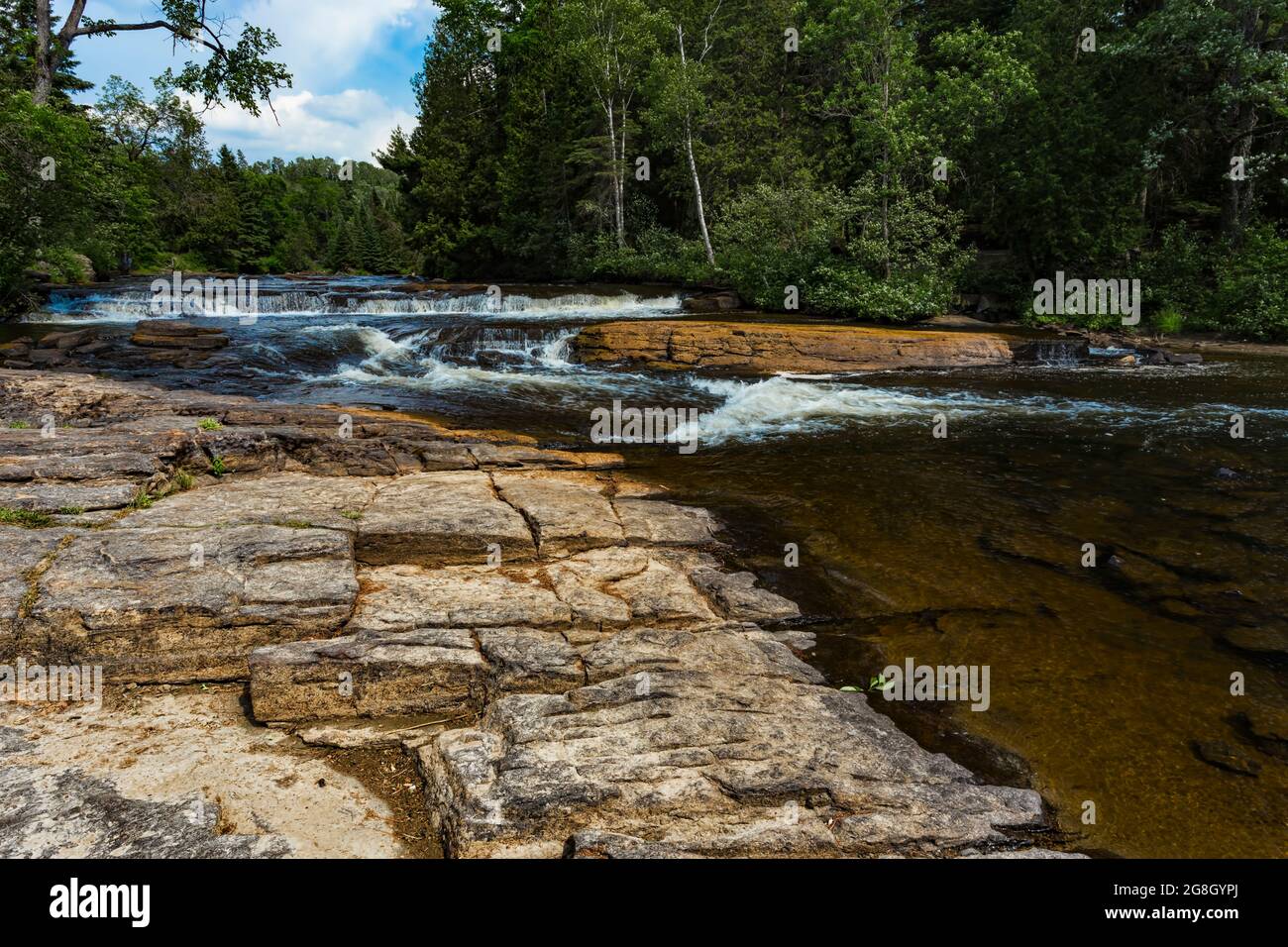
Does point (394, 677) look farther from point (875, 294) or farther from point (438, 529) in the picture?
point (875, 294)

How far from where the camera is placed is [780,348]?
56.1 feet

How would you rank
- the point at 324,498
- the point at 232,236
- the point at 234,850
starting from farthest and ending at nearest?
1. the point at 232,236
2. the point at 324,498
3. the point at 234,850

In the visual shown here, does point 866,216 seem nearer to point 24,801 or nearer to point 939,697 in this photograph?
point 939,697

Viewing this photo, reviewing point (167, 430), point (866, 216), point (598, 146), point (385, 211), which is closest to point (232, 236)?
point (385, 211)

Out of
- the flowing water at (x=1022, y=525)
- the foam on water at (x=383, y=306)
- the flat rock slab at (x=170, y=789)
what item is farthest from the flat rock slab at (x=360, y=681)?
the foam on water at (x=383, y=306)

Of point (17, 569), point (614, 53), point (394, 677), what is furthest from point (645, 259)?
point (394, 677)

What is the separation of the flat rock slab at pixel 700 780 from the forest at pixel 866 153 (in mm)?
20397

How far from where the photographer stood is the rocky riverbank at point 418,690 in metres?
2.96

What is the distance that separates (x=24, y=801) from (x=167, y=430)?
19.5 ft

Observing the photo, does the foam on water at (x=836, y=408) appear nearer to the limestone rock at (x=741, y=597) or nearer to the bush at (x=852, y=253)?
the limestone rock at (x=741, y=597)

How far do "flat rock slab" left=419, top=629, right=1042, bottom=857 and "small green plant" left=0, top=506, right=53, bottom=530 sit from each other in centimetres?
395

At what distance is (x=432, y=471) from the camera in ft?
26.1

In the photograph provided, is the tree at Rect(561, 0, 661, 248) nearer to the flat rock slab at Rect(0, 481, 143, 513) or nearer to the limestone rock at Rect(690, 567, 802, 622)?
the flat rock slab at Rect(0, 481, 143, 513)

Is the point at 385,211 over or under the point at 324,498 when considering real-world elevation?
over
